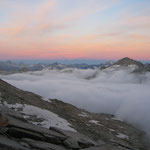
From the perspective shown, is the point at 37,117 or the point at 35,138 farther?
the point at 37,117

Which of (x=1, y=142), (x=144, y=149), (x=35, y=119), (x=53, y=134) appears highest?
(x=1, y=142)

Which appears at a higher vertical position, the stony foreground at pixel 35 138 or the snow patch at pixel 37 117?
the stony foreground at pixel 35 138

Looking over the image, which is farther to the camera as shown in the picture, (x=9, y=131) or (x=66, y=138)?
(x=66, y=138)

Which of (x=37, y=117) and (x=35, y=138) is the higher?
(x=35, y=138)

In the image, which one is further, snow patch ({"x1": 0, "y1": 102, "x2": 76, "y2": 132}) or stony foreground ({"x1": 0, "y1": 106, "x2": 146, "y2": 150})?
Answer: snow patch ({"x1": 0, "y1": 102, "x2": 76, "y2": 132})

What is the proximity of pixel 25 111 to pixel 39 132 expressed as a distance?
21.5 meters

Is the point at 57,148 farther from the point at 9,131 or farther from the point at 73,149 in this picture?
the point at 9,131

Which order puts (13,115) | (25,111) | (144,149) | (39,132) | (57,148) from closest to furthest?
1. (57,148)
2. (39,132)
3. (13,115)
4. (25,111)
5. (144,149)

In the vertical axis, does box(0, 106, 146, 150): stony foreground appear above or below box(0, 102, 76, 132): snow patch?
above

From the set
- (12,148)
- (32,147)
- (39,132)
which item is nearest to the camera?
(12,148)

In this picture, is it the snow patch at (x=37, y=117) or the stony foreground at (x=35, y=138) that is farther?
the snow patch at (x=37, y=117)

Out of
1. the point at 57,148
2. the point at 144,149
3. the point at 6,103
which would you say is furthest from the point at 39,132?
the point at 144,149

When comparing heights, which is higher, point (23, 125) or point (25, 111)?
point (23, 125)

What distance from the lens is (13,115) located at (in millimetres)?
24203
